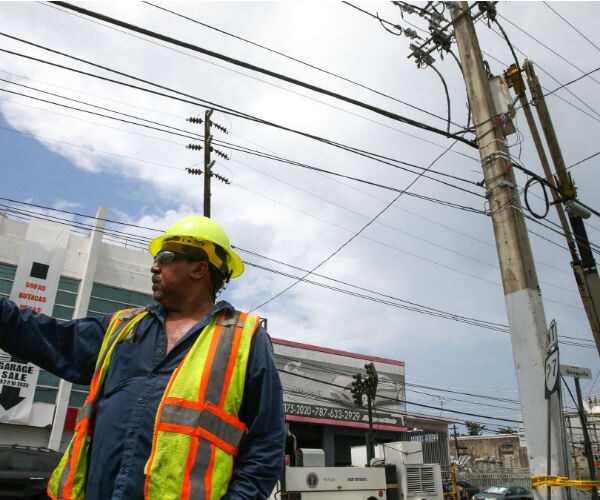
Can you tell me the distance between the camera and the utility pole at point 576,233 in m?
11.5

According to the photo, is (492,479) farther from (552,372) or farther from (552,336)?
(552,372)

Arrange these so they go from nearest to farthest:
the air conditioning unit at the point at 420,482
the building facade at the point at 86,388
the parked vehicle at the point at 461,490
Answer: the air conditioning unit at the point at 420,482, the building facade at the point at 86,388, the parked vehicle at the point at 461,490

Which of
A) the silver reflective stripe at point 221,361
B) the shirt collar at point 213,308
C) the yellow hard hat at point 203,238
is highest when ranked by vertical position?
the yellow hard hat at point 203,238

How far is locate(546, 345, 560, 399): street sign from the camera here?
532 centimetres

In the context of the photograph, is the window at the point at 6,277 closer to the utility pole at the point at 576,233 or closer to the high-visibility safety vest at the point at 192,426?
the utility pole at the point at 576,233

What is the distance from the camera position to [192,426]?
188cm

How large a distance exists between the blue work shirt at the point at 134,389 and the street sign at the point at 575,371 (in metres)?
6.25

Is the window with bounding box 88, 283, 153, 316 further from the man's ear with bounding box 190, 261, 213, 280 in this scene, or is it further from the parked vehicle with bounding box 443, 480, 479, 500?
the man's ear with bounding box 190, 261, 213, 280

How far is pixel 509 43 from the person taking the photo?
1014 cm

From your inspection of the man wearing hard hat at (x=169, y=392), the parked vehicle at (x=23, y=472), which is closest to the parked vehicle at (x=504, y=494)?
the parked vehicle at (x=23, y=472)

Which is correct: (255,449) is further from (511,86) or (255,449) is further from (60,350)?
(511,86)

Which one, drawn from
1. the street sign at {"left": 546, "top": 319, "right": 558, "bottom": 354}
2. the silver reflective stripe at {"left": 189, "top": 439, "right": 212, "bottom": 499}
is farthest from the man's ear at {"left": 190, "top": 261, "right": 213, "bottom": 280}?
the street sign at {"left": 546, "top": 319, "right": 558, "bottom": 354}

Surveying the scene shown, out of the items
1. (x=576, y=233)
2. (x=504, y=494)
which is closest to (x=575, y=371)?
(x=576, y=233)

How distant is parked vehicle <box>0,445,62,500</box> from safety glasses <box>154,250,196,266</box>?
6.80 meters
